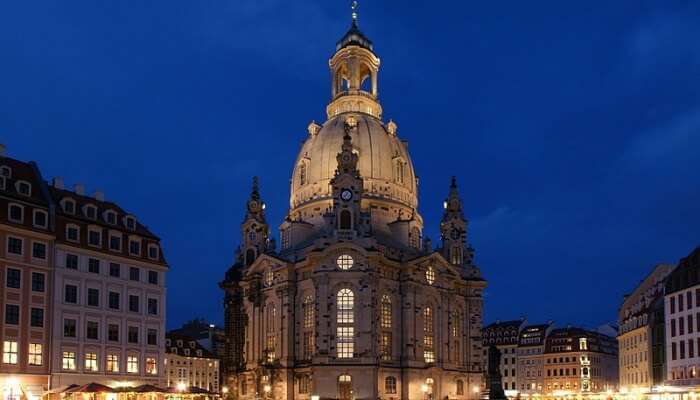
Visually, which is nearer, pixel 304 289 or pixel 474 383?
pixel 304 289

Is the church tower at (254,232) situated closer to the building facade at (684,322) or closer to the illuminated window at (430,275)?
the illuminated window at (430,275)

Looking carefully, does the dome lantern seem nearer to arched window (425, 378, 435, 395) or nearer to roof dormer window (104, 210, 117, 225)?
arched window (425, 378, 435, 395)

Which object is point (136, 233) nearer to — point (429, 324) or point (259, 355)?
point (259, 355)

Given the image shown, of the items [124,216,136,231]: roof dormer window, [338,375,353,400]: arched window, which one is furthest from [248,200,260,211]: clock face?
[124,216,136,231]: roof dormer window

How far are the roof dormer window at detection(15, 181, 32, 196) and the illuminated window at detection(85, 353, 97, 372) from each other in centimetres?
1573

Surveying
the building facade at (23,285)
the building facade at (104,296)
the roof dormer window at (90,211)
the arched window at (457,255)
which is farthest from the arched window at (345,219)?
the building facade at (23,285)

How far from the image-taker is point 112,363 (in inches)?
3499

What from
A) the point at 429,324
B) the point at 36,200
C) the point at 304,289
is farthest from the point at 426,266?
the point at 36,200

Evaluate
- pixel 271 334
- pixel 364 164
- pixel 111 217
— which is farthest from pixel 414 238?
pixel 111 217

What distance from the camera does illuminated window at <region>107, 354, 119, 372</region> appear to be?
88.6 m

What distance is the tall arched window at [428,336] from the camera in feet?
447

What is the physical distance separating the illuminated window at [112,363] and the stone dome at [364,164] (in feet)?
199

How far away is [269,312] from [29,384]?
59.2 metres

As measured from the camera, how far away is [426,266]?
137 metres
